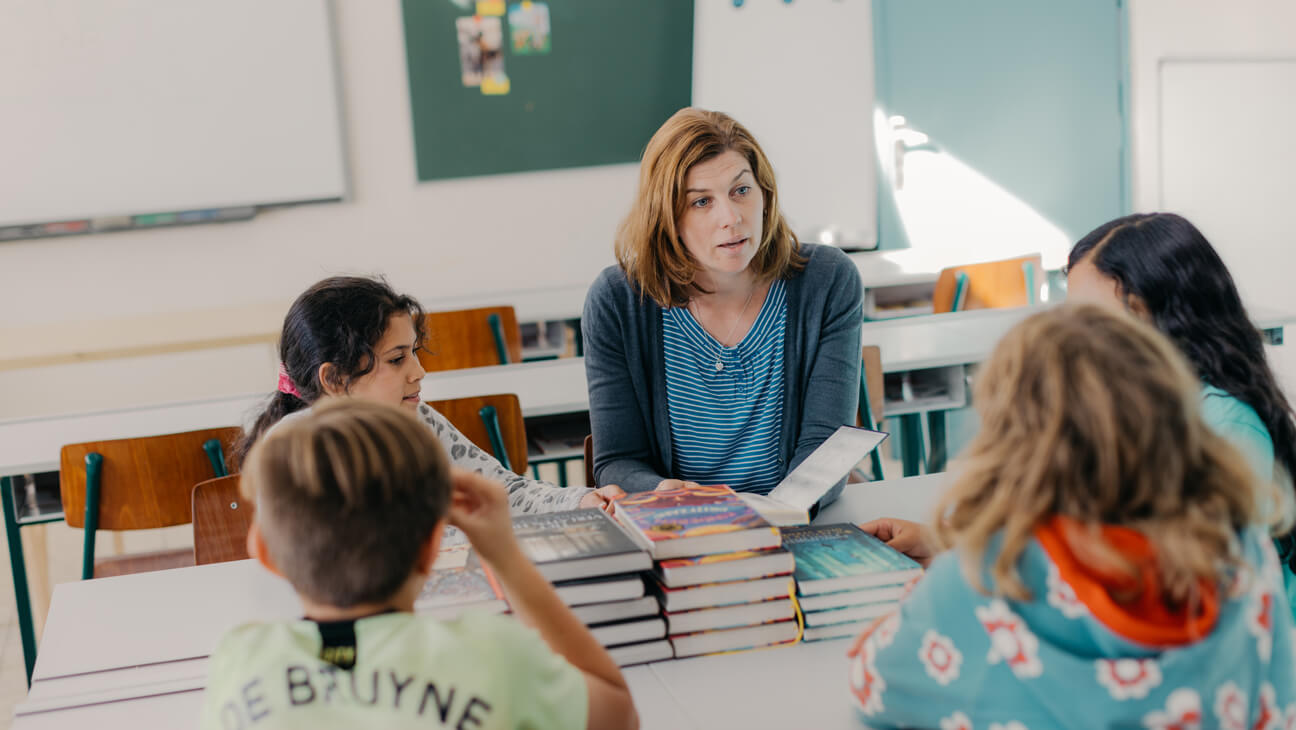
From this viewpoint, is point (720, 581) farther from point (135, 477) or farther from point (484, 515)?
point (135, 477)

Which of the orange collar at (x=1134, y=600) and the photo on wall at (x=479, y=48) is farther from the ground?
the photo on wall at (x=479, y=48)

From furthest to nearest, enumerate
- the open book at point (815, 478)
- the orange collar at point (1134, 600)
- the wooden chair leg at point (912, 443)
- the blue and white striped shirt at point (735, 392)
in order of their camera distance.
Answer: the wooden chair leg at point (912, 443), the blue and white striped shirt at point (735, 392), the open book at point (815, 478), the orange collar at point (1134, 600)

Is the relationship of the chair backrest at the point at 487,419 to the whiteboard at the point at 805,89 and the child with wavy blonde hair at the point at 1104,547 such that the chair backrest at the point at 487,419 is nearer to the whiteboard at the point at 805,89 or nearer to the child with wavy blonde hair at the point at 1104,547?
the child with wavy blonde hair at the point at 1104,547

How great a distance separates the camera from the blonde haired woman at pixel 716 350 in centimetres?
179

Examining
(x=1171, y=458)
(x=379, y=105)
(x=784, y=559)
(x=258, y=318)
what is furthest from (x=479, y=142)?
(x=1171, y=458)

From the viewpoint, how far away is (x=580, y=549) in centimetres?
113

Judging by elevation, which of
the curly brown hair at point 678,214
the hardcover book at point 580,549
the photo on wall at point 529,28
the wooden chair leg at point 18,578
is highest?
the photo on wall at point 529,28

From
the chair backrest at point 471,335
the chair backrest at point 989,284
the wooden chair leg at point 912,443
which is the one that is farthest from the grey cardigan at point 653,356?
the chair backrest at point 989,284

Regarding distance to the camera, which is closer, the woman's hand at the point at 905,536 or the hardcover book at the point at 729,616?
the hardcover book at the point at 729,616

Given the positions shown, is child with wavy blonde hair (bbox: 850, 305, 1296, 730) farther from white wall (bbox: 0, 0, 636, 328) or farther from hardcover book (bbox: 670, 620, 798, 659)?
white wall (bbox: 0, 0, 636, 328)

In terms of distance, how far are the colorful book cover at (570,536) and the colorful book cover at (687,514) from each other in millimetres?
27

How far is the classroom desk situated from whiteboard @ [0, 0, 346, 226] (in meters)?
3.27

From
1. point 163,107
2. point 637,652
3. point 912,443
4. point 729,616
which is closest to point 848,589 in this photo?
point 729,616

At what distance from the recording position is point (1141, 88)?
5035 millimetres
